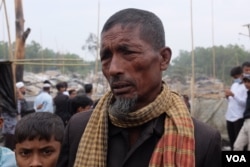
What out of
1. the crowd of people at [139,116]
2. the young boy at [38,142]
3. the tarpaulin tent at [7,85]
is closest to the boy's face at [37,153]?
the young boy at [38,142]

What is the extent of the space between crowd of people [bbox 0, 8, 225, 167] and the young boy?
1.62ft

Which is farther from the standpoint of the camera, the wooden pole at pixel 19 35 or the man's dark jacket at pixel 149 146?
the wooden pole at pixel 19 35

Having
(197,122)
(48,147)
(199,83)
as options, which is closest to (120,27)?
(197,122)

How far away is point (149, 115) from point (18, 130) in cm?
91

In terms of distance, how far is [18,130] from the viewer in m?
2.08

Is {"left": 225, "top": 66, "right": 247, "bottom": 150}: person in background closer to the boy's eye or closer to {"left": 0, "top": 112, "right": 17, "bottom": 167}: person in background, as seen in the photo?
{"left": 0, "top": 112, "right": 17, "bottom": 167}: person in background

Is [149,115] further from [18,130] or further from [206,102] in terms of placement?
[206,102]

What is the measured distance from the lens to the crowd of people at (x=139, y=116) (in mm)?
1359

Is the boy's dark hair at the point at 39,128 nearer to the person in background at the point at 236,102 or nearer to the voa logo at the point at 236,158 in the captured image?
the voa logo at the point at 236,158

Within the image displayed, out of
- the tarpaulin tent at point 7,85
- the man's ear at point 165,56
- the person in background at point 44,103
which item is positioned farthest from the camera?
the person in background at point 44,103

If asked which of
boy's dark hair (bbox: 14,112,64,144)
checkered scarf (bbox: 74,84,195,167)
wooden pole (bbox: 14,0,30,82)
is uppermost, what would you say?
wooden pole (bbox: 14,0,30,82)

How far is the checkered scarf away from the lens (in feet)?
4.37

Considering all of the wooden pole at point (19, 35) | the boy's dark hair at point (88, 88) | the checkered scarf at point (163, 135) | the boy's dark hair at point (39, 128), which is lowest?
the boy's dark hair at point (88, 88)

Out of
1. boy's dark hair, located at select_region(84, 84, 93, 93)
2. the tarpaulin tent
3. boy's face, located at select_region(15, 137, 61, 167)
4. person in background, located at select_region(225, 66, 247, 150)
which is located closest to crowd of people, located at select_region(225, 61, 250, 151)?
person in background, located at select_region(225, 66, 247, 150)
